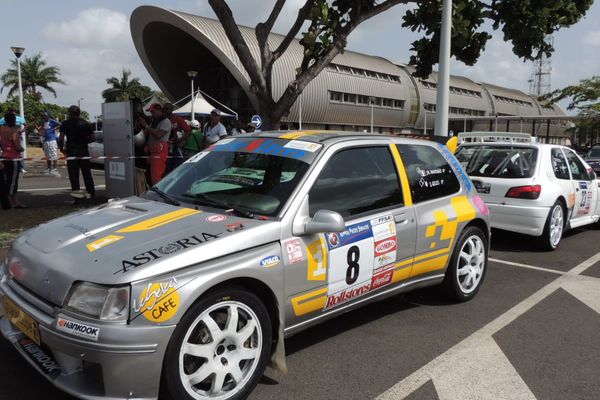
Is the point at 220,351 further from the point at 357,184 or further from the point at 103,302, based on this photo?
the point at 357,184

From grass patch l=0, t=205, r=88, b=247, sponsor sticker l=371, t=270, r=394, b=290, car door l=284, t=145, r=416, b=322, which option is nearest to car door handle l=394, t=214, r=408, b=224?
car door l=284, t=145, r=416, b=322

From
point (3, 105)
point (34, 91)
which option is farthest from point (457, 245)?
point (34, 91)

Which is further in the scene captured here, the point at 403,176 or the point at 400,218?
the point at 403,176

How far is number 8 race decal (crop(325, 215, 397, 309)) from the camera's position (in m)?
3.41

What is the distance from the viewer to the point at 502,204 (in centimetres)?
704

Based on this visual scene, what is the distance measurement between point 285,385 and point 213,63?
47.6 meters

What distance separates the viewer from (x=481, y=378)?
3.30 metres

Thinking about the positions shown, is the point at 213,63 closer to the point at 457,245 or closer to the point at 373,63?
the point at 373,63

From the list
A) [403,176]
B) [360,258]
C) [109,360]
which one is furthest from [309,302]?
[403,176]

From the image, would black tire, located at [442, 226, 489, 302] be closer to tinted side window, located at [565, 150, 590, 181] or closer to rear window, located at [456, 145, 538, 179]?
rear window, located at [456, 145, 538, 179]

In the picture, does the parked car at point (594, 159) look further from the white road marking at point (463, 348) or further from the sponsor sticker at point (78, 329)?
the sponsor sticker at point (78, 329)

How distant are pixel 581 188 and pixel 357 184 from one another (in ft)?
18.7

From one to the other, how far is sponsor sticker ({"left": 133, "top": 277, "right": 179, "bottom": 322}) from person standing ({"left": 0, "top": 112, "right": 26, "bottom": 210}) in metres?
7.49

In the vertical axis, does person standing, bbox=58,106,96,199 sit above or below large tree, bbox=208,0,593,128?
below
